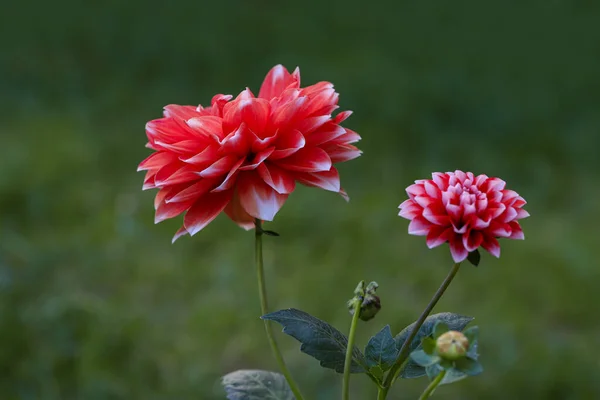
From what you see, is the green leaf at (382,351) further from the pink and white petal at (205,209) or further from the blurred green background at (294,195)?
the blurred green background at (294,195)

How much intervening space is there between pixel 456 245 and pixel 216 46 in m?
3.16

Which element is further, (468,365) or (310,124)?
(310,124)

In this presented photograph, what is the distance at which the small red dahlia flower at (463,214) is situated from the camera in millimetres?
582

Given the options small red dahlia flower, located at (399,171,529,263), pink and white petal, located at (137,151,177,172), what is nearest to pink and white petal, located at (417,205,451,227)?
small red dahlia flower, located at (399,171,529,263)

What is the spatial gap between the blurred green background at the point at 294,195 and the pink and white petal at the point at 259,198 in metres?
1.14

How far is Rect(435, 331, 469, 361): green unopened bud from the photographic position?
1.80ft

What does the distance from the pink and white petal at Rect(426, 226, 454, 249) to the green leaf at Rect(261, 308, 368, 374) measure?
0.13m

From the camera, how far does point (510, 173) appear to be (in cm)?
275

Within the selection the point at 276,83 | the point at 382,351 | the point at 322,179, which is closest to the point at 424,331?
the point at 382,351

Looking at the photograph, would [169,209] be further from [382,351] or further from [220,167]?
[382,351]

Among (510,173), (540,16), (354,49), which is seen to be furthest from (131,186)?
(540,16)

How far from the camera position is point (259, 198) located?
0.66 metres

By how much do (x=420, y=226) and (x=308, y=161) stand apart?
0.12 m

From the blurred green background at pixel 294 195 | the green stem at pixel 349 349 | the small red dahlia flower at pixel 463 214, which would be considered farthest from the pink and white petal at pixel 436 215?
the blurred green background at pixel 294 195
